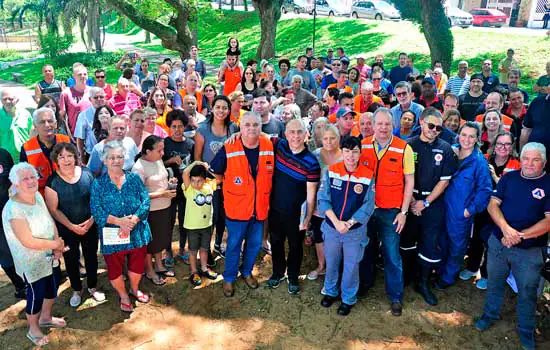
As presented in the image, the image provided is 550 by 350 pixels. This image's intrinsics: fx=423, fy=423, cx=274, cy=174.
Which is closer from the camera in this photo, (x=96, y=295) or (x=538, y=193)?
(x=538, y=193)

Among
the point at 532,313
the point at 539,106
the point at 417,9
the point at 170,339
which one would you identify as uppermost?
the point at 417,9

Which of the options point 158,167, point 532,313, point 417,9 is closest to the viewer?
point 532,313

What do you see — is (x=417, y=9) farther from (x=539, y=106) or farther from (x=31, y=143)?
(x=31, y=143)

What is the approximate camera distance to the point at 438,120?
4285 mm

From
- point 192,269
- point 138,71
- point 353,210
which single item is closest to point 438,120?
point 353,210

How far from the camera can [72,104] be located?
666 centimetres

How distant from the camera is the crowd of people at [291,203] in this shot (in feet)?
12.8

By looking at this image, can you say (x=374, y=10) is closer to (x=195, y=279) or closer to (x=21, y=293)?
(x=195, y=279)

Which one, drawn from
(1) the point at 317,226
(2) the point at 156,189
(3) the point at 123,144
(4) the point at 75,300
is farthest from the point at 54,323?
(1) the point at 317,226

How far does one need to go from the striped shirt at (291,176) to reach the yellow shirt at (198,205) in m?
0.75

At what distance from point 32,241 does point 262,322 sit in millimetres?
2333

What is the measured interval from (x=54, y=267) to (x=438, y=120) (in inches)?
162

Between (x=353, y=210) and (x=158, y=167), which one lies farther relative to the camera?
(x=158, y=167)

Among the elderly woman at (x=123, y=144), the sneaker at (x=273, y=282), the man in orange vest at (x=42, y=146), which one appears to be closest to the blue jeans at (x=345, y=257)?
the sneaker at (x=273, y=282)
